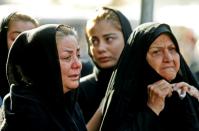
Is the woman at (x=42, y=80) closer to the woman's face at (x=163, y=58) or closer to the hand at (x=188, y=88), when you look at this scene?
the woman's face at (x=163, y=58)

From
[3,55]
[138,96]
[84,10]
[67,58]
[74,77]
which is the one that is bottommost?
[84,10]

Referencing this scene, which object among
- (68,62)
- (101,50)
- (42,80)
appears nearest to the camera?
(42,80)

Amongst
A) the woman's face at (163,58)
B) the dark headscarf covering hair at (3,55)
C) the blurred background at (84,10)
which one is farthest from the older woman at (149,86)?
the blurred background at (84,10)

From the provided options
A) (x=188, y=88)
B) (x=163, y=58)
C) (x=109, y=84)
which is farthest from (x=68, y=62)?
(x=188, y=88)

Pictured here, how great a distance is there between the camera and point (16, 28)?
4.20 meters

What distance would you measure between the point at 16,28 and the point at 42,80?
1.10m

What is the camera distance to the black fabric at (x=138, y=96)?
11.8 feet

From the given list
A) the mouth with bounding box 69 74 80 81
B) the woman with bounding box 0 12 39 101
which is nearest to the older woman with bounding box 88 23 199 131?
the mouth with bounding box 69 74 80 81

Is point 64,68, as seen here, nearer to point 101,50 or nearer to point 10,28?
point 101,50

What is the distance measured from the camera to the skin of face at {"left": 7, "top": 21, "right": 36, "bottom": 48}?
13.7 ft

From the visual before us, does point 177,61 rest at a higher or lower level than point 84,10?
higher

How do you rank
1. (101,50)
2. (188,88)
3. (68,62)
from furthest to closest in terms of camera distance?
1. (101,50)
2. (188,88)
3. (68,62)

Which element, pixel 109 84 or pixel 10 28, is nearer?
pixel 109 84

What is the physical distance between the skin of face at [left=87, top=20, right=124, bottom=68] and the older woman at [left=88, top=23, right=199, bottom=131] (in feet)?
1.51
